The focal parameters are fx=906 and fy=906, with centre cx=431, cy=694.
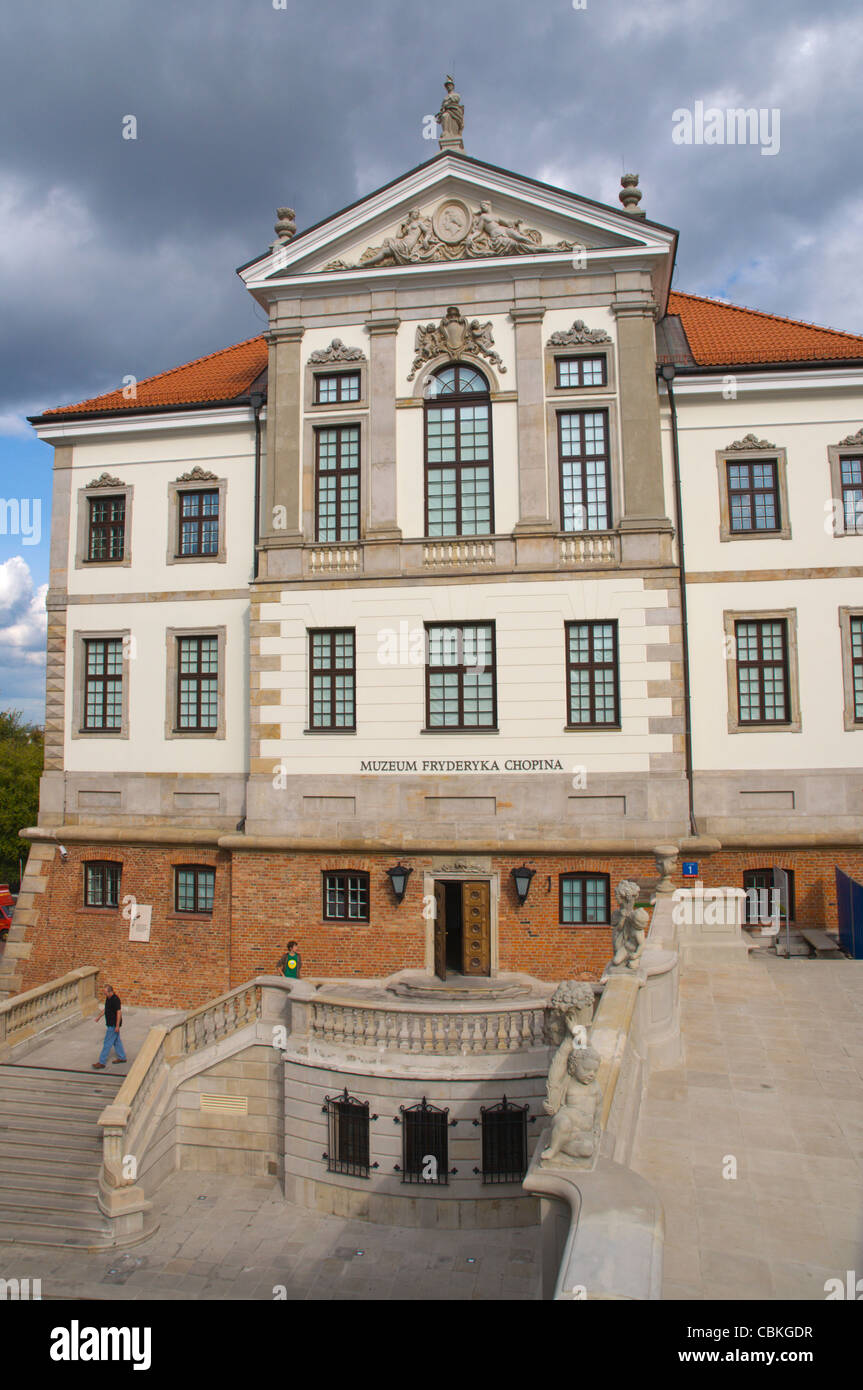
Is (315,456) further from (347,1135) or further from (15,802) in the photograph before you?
(15,802)

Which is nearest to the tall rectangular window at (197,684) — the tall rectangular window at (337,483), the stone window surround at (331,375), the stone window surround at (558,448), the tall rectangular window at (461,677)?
the tall rectangular window at (337,483)

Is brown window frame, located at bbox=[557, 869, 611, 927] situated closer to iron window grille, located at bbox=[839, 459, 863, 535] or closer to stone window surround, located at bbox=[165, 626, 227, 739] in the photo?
stone window surround, located at bbox=[165, 626, 227, 739]

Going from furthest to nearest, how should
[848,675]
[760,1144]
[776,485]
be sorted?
[776,485] < [848,675] < [760,1144]

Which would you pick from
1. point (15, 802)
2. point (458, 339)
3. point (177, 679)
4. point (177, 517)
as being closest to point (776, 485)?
point (458, 339)

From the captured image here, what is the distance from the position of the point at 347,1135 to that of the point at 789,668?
526 inches

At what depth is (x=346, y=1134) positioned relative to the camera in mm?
15781

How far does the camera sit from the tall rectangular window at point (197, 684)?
23.0 meters

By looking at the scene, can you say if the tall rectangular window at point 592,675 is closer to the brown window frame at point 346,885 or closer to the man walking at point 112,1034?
the brown window frame at point 346,885

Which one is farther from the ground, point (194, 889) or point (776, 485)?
point (776, 485)

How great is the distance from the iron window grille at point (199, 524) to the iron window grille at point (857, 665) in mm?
15559

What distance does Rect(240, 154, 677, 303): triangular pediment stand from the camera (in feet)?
66.8
